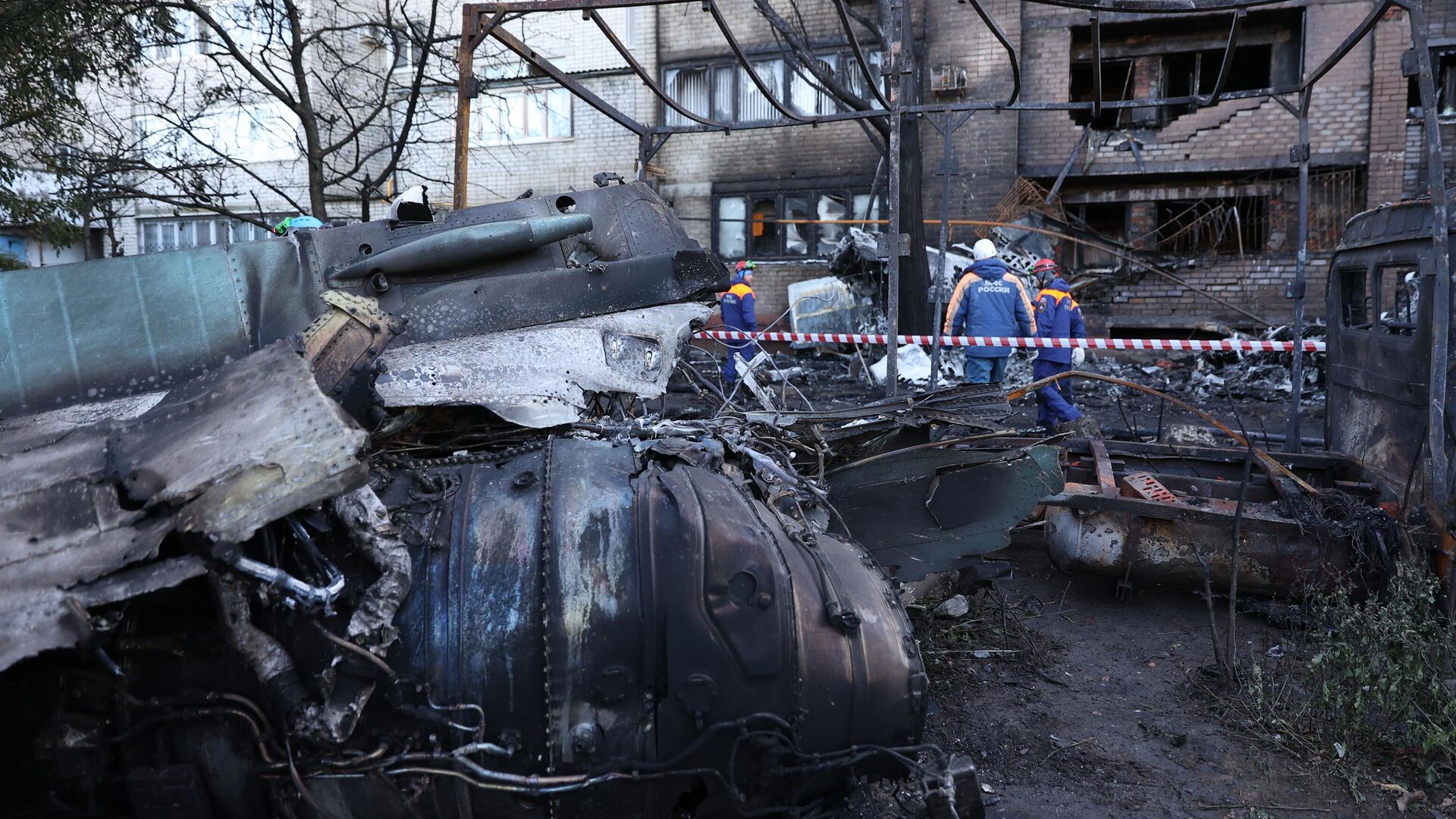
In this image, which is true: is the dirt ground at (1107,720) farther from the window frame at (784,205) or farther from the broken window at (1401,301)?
the window frame at (784,205)

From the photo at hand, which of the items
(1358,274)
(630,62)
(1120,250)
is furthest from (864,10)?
(1358,274)

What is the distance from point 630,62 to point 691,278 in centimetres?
251

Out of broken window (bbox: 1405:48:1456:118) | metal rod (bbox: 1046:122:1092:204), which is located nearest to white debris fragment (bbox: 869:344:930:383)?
metal rod (bbox: 1046:122:1092:204)

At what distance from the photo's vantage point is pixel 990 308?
9.15m

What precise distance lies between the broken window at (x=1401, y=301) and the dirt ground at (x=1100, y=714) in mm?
1828

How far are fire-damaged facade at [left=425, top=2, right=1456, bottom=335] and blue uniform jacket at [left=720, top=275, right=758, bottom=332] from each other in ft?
13.5

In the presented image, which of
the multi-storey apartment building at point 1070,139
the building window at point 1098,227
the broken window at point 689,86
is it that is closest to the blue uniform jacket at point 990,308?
the multi-storey apartment building at point 1070,139

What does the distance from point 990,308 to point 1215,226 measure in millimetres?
8376

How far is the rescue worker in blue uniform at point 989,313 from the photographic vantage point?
912cm

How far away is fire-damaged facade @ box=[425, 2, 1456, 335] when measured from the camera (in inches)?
568

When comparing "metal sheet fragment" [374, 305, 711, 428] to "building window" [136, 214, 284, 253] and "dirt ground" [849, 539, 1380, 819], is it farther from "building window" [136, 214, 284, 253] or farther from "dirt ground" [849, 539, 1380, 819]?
"building window" [136, 214, 284, 253]

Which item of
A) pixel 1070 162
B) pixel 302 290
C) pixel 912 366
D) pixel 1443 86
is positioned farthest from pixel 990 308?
pixel 1443 86

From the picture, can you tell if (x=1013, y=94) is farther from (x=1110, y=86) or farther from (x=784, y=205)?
(x=1110, y=86)

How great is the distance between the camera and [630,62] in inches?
266
